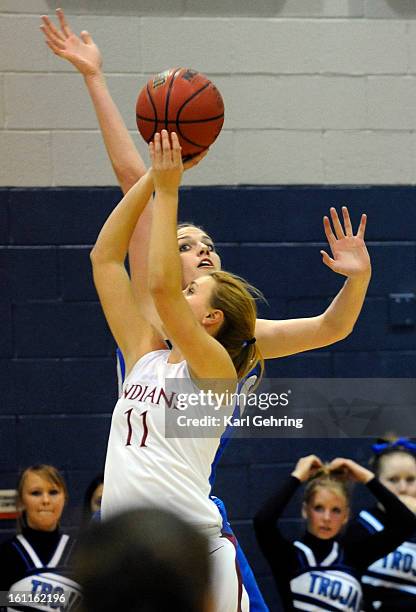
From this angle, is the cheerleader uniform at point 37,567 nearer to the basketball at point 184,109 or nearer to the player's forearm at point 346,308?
the player's forearm at point 346,308

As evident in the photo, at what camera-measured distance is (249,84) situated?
540cm

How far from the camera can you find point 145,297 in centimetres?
337

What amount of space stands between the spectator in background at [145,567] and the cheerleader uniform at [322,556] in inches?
149

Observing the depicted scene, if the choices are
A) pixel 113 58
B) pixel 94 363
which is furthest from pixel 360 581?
pixel 113 58

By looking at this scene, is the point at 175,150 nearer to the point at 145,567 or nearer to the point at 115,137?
the point at 115,137

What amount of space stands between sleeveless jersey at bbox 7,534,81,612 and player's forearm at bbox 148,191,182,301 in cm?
233

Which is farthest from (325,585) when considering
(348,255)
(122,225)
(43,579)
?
(122,225)

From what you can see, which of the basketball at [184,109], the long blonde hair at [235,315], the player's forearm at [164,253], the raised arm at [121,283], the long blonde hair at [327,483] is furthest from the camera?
the long blonde hair at [327,483]

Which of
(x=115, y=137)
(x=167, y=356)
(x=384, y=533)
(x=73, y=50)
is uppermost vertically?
(x=73, y=50)

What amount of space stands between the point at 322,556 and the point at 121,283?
235 centimetres

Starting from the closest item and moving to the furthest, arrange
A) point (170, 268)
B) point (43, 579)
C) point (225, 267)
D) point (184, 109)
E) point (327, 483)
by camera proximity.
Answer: point (170, 268) < point (184, 109) < point (43, 579) < point (327, 483) < point (225, 267)

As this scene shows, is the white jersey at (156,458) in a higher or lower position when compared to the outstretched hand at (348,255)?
lower

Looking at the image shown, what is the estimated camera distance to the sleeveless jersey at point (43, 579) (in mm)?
4703

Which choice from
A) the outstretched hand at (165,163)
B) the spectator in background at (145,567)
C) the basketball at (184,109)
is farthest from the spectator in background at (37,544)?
the spectator in background at (145,567)
